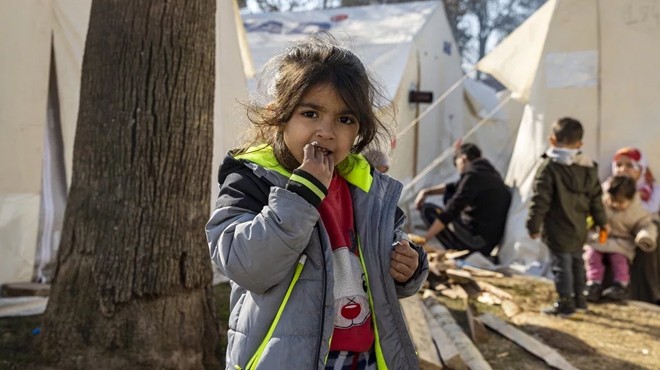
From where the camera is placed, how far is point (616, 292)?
19.8ft

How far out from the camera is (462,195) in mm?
7633

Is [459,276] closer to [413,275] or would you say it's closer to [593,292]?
[593,292]

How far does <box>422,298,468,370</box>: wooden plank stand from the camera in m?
3.76

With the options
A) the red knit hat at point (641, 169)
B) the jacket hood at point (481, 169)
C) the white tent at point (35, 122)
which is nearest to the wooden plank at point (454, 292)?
the jacket hood at point (481, 169)

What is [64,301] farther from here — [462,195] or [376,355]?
[462,195]

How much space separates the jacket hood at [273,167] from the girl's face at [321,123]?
0.23 feet

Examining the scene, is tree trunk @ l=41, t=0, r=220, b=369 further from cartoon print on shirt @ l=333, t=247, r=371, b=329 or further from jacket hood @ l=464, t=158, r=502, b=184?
jacket hood @ l=464, t=158, r=502, b=184

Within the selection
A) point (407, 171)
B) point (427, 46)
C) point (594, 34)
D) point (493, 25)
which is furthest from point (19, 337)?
point (493, 25)

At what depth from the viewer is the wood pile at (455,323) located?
154 inches

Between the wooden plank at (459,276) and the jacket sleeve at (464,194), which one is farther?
the jacket sleeve at (464,194)

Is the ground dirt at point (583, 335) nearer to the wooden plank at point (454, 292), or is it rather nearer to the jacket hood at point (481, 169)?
the wooden plank at point (454, 292)

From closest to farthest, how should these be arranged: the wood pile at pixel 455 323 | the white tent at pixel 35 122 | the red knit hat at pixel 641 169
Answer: the wood pile at pixel 455 323
the white tent at pixel 35 122
the red knit hat at pixel 641 169

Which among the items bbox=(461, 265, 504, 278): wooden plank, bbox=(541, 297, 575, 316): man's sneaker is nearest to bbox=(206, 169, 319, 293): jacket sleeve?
bbox=(541, 297, 575, 316): man's sneaker

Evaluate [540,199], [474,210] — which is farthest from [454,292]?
[474,210]
